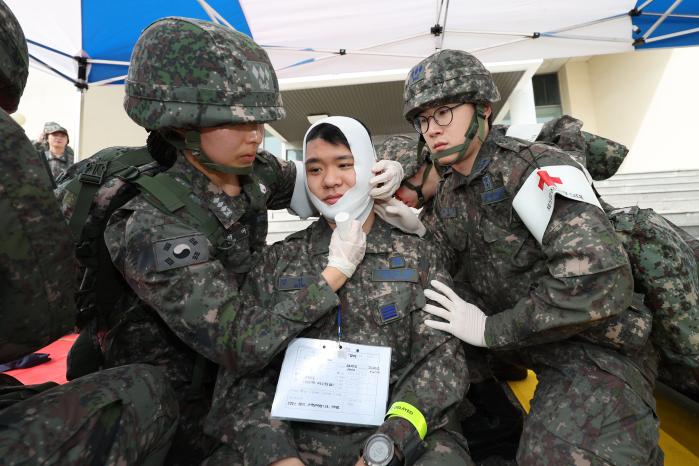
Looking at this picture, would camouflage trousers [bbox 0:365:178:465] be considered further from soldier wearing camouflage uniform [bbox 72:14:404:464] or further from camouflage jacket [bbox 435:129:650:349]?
camouflage jacket [bbox 435:129:650:349]

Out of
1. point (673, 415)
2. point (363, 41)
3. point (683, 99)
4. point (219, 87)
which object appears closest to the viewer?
point (219, 87)

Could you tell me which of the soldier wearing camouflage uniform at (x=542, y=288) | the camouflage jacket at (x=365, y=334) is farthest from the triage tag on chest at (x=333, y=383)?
the soldier wearing camouflage uniform at (x=542, y=288)

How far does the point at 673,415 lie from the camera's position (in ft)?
7.54

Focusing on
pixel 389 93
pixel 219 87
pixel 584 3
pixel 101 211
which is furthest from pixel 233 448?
pixel 389 93

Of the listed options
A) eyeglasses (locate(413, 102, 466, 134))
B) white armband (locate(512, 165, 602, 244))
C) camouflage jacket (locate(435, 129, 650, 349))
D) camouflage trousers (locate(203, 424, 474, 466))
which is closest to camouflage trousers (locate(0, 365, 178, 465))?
camouflage trousers (locate(203, 424, 474, 466))

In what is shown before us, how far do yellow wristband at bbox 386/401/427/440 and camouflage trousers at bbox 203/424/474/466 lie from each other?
0.24ft

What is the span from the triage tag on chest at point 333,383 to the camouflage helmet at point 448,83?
1.27 m

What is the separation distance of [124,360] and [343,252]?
1133 millimetres

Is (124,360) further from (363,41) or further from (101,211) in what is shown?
(363,41)

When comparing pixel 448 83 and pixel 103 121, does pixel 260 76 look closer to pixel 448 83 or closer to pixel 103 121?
pixel 448 83

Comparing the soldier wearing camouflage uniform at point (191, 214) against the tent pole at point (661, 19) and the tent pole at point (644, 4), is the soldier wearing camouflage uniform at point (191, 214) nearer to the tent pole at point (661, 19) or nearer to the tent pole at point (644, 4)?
the tent pole at point (644, 4)

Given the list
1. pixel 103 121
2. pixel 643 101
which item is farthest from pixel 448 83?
pixel 643 101

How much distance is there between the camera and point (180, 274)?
4.92ft

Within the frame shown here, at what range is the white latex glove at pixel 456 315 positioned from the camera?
1812mm
